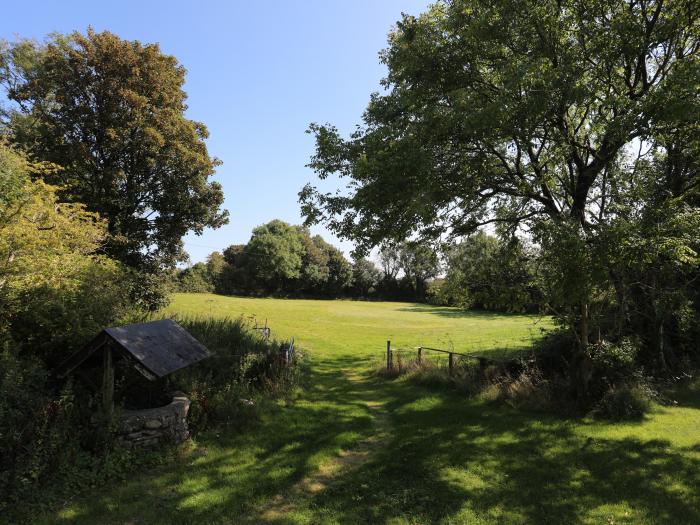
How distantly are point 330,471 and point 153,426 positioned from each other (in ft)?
A: 12.2

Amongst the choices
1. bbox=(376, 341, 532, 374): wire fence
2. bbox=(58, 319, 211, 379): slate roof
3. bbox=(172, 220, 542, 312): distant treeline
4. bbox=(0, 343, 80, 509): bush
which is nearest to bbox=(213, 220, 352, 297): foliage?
bbox=(172, 220, 542, 312): distant treeline

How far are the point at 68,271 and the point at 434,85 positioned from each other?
434 inches

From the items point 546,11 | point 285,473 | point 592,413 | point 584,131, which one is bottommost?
point 285,473

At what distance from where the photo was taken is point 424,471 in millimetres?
7949

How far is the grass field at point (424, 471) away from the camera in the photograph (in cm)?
630

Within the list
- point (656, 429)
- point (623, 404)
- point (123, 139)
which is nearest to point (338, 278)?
point (123, 139)

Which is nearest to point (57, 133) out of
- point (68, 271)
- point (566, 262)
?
point (68, 271)

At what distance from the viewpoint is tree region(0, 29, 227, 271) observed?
2122cm

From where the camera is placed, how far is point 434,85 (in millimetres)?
10922

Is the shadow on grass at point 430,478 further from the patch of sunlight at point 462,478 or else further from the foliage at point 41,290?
the foliage at point 41,290

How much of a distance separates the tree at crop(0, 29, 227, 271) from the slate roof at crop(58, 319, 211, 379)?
44.9 feet

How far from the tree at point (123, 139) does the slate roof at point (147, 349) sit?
44.9 ft

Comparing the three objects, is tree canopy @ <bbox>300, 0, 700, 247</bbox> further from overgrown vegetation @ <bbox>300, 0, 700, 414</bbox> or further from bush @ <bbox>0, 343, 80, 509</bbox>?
bush @ <bbox>0, 343, 80, 509</bbox>

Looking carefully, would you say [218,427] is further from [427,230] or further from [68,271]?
[427,230]
